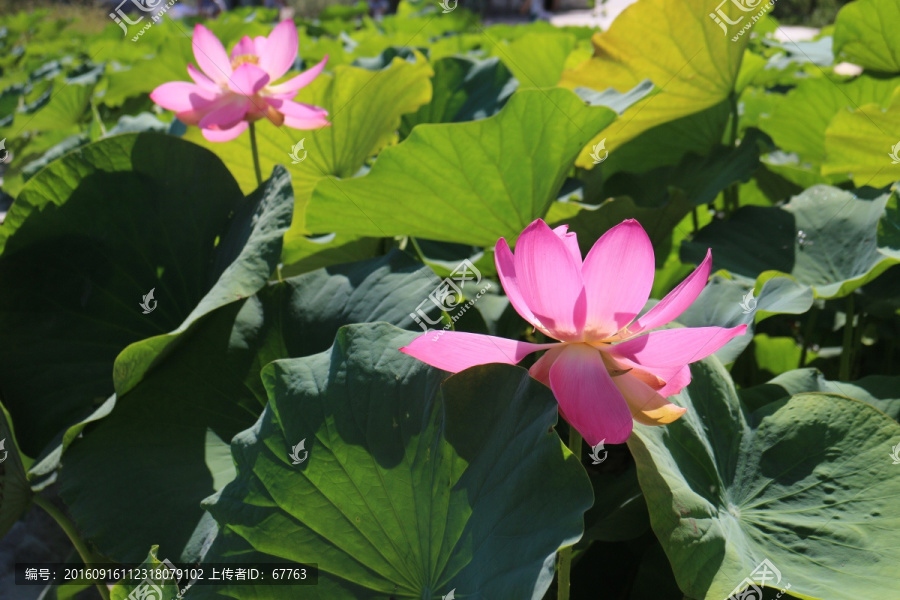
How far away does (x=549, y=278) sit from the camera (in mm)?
530

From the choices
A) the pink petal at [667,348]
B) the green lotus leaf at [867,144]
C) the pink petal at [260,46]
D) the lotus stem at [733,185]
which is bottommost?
the lotus stem at [733,185]

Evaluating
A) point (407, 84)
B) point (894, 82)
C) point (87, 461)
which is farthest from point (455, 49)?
point (87, 461)

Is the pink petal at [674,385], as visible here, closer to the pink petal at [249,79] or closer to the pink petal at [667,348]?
the pink petal at [667,348]

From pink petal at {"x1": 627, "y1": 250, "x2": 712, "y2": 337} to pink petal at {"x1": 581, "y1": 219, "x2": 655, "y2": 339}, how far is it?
18mm

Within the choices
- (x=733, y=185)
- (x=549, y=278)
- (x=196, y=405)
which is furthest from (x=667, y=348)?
(x=733, y=185)

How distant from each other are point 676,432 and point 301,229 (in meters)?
0.82

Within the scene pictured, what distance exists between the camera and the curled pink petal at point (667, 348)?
517 millimetres

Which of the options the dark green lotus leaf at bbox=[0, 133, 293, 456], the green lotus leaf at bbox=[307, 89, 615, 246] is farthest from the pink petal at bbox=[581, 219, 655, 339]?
the dark green lotus leaf at bbox=[0, 133, 293, 456]

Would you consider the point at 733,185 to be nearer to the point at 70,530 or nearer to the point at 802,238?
the point at 802,238

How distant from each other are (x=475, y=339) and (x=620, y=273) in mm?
123

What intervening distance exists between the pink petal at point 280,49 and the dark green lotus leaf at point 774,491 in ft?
2.57

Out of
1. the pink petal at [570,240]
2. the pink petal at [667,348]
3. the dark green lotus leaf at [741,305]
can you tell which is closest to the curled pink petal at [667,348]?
the pink petal at [667,348]

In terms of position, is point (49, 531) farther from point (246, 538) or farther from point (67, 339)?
point (246, 538)

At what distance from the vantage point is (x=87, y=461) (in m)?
0.89
